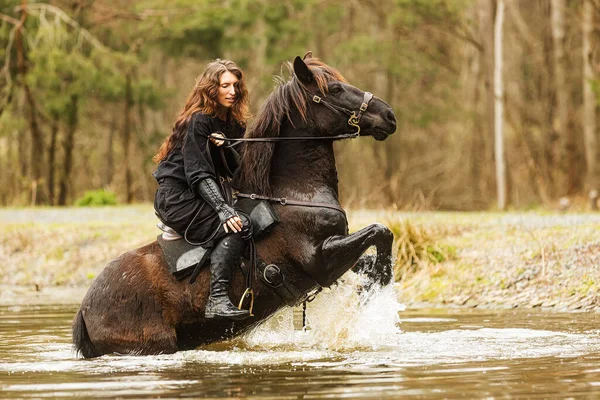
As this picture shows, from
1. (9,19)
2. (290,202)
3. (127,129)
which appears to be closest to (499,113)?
(127,129)

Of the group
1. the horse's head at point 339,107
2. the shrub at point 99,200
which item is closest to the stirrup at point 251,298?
the horse's head at point 339,107

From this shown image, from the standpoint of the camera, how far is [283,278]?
8.06 metres

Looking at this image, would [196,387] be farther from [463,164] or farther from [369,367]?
[463,164]

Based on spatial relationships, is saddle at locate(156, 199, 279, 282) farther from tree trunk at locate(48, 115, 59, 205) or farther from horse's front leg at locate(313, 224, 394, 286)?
tree trunk at locate(48, 115, 59, 205)

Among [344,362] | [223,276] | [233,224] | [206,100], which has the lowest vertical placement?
[344,362]

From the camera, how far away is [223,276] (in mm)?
7883

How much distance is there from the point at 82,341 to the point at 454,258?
21.3ft

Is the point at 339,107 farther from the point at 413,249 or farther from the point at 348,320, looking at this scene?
the point at 413,249

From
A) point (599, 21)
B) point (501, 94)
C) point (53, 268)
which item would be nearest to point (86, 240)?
point (53, 268)

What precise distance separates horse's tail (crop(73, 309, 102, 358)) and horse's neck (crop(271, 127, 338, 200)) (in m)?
1.84

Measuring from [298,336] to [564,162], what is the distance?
19550 millimetres

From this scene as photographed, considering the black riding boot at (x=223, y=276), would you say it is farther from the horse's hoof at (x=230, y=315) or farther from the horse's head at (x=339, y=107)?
the horse's head at (x=339, y=107)

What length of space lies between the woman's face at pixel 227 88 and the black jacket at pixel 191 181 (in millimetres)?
169

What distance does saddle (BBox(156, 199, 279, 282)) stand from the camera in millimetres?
8031
